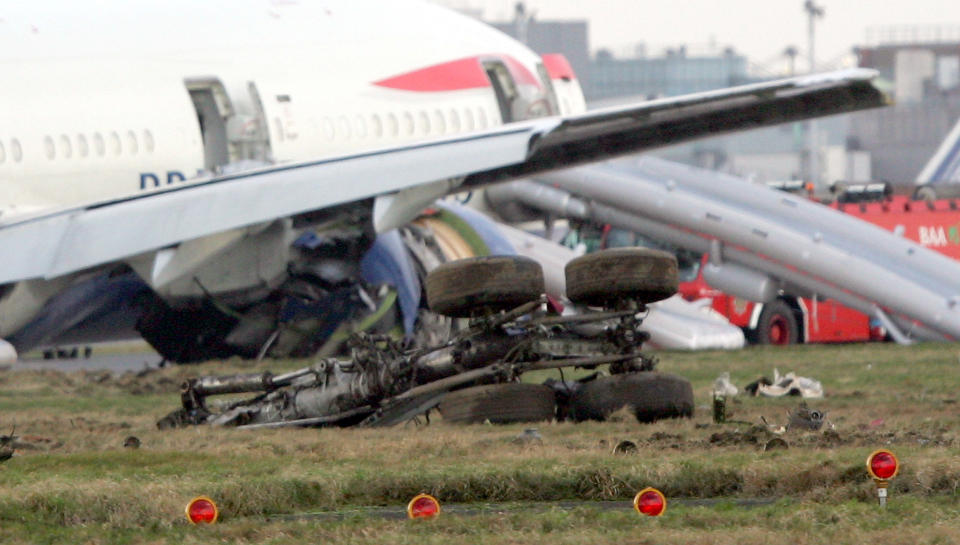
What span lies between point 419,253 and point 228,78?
429 centimetres

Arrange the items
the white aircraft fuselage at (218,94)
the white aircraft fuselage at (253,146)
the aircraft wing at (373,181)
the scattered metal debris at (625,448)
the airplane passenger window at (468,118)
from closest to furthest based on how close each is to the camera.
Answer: the scattered metal debris at (625,448), the aircraft wing at (373,181), the white aircraft fuselage at (253,146), the white aircraft fuselage at (218,94), the airplane passenger window at (468,118)

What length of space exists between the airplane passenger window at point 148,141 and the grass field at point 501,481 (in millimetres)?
11079

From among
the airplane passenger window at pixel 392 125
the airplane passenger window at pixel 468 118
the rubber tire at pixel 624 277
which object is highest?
the rubber tire at pixel 624 277

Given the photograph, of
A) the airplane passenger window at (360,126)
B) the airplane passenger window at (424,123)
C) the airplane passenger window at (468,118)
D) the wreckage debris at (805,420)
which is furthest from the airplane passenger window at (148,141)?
the wreckage debris at (805,420)

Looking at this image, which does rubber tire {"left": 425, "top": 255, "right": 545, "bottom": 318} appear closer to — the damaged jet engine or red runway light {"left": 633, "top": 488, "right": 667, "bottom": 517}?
the damaged jet engine

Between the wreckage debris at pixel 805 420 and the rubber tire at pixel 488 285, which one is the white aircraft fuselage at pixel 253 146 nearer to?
the rubber tire at pixel 488 285

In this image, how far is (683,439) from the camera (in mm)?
12930

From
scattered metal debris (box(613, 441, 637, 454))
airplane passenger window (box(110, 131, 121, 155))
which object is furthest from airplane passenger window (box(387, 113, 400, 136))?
scattered metal debris (box(613, 441, 637, 454))

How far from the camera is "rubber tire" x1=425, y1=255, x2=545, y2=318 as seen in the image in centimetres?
1502

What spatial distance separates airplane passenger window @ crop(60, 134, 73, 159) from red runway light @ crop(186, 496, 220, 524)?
670 inches

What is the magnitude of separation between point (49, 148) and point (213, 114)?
3503 millimetres

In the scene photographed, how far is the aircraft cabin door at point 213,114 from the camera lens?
91.7 feet

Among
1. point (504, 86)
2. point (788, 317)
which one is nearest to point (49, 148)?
point (504, 86)

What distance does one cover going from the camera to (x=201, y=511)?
9.20m
